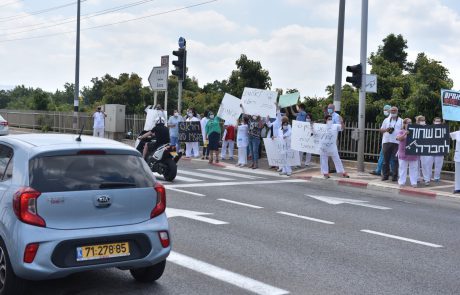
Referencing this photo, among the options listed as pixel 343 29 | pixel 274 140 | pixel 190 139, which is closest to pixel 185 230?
pixel 274 140

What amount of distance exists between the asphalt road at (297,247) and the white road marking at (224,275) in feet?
0.03

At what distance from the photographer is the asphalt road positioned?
18.9 feet

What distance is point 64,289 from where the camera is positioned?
5551 mm

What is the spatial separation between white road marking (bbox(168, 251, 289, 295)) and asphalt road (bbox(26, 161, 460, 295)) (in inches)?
0.4

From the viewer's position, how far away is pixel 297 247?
24.7 feet

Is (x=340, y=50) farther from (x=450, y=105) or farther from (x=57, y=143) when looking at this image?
(x=57, y=143)

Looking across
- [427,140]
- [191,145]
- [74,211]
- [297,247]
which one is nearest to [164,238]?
[74,211]

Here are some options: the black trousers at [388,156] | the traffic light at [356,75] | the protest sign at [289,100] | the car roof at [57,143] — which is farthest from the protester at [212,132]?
the car roof at [57,143]

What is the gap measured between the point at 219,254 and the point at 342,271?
5.04 ft

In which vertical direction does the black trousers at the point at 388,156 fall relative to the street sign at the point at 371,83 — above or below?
below

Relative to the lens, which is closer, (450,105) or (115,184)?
(115,184)

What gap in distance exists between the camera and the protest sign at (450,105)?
14516 mm

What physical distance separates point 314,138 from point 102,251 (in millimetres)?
12132

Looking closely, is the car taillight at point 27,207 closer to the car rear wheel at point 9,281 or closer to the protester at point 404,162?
the car rear wheel at point 9,281
